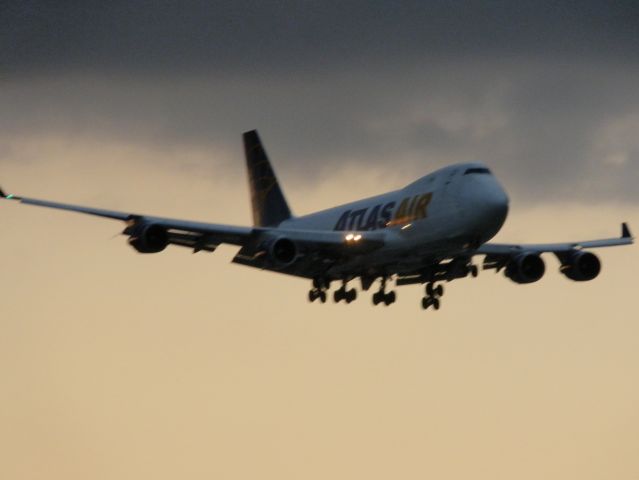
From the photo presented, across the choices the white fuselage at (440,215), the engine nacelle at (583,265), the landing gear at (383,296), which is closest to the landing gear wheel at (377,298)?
the landing gear at (383,296)

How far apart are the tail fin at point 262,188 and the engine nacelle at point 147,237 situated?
20.0 metres

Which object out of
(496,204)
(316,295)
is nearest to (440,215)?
(496,204)

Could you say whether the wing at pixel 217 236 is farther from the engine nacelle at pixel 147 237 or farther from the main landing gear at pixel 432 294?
the main landing gear at pixel 432 294

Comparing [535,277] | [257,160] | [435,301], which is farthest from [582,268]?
[257,160]

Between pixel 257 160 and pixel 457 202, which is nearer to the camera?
pixel 457 202

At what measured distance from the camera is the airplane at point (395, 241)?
90.2m

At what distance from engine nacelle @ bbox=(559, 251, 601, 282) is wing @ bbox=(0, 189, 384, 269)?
14.2 m

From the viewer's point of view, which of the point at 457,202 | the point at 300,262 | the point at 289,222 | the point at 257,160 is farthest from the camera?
the point at 257,160

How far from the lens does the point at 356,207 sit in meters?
98.4

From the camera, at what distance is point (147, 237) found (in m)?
90.9

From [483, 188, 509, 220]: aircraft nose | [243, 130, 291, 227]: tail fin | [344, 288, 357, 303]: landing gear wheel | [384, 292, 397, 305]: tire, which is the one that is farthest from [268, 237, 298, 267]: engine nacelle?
[243, 130, 291, 227]: tail fin

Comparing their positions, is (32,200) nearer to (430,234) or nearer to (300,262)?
(300,262)

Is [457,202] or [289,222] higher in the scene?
[289,222]

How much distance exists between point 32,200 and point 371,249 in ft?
57.5
